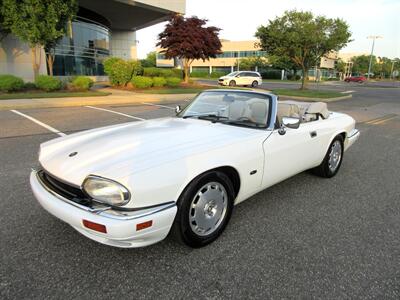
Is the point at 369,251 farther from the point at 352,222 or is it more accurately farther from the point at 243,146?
the point at 243,146

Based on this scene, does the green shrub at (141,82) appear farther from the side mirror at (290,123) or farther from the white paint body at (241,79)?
the side mirror at (290,123)

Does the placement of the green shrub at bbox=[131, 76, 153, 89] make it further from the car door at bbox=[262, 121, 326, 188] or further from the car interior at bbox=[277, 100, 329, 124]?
the car door at bbox=[262, 121, 326, 188]

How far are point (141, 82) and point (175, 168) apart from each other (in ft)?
68.1

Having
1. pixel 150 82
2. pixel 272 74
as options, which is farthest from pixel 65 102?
pixel 272 74

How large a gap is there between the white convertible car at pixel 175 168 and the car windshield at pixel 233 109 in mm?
12

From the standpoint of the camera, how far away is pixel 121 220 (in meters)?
2.13

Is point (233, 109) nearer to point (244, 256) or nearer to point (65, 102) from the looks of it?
point (244, 256)

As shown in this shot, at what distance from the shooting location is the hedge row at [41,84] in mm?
16531

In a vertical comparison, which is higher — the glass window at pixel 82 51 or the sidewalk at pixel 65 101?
the glass window at pixel 82 51

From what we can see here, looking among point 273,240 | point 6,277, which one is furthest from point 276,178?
point 6,277

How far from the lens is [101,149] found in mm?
2709

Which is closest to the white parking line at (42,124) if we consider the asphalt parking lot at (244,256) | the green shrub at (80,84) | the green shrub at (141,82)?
the asphalt parking lot at (244,256)

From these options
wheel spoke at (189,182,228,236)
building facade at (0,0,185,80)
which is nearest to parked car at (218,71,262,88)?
building facade at (0,0,185,80)

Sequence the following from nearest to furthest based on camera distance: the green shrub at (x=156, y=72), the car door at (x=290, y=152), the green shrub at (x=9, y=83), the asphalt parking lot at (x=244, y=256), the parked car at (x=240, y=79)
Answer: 1. the asphalt parking lot at (x=244, y=256)
2. the car door at (x=290, y=152)
3. the green shrub at (x=9, y=83)
4. the green shrub at (x=156, y=72)
5. the parked car at (x=240, y=79)
